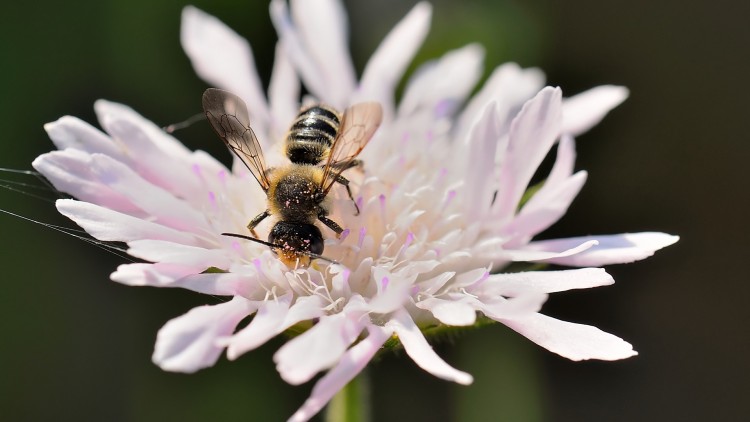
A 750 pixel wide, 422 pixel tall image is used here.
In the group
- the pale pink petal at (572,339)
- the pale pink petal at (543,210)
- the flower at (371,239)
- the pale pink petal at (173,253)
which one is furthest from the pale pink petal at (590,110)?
the pale pink petal at (173,253)

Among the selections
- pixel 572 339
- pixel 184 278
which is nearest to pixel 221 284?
pixel 184 278

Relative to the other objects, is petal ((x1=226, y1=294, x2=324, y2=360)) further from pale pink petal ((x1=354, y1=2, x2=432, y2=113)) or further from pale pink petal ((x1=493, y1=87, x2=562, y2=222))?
pale pink petal ((x1=354, y1=2, x2=432, y2=113))

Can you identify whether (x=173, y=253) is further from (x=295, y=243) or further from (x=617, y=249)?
(x=617, y=249)

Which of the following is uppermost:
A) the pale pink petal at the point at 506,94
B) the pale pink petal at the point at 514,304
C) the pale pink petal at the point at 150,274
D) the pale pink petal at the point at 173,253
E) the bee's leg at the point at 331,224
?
the pale pink petal at the point at 506,94

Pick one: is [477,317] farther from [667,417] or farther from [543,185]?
[667,417]

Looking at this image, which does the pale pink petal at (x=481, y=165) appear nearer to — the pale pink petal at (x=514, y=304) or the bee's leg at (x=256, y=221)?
the pale pink petal at (x=514, y=304)

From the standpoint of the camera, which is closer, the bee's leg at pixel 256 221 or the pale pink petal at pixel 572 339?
the pale pink petal at pixel 572 339
